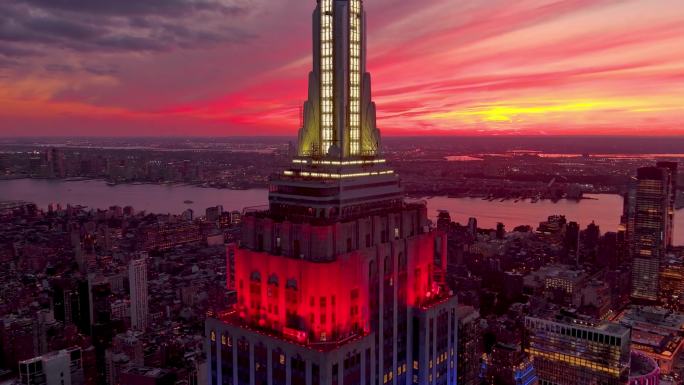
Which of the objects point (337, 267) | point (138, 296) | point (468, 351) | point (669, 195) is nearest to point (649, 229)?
point (669, 195)

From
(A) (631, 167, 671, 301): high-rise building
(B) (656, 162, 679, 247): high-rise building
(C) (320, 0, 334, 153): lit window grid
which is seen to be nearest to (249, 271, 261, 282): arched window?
(C) (320, 0, 334, 153): lit window grid

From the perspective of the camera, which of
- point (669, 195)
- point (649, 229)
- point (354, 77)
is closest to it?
point (354, 77)

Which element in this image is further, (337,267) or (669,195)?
(669,195)

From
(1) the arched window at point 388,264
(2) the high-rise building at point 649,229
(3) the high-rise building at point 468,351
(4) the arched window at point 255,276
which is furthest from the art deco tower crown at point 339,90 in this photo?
(2) the high-rise building at point 649,229

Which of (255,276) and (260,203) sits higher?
(255,276)

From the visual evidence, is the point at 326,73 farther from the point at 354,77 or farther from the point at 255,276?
the point at 255,276

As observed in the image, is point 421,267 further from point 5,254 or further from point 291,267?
point 5,254

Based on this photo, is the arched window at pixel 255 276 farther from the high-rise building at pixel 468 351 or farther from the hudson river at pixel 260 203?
the hudson river at pixel 260 203

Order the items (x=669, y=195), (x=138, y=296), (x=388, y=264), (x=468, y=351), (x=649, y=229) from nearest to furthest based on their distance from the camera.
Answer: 1. (x=388, y=264)
2. (x=468, y=351)
3. (x=138, y=296)
4. (x=649, y=229)
5. (x=669, y=195)
